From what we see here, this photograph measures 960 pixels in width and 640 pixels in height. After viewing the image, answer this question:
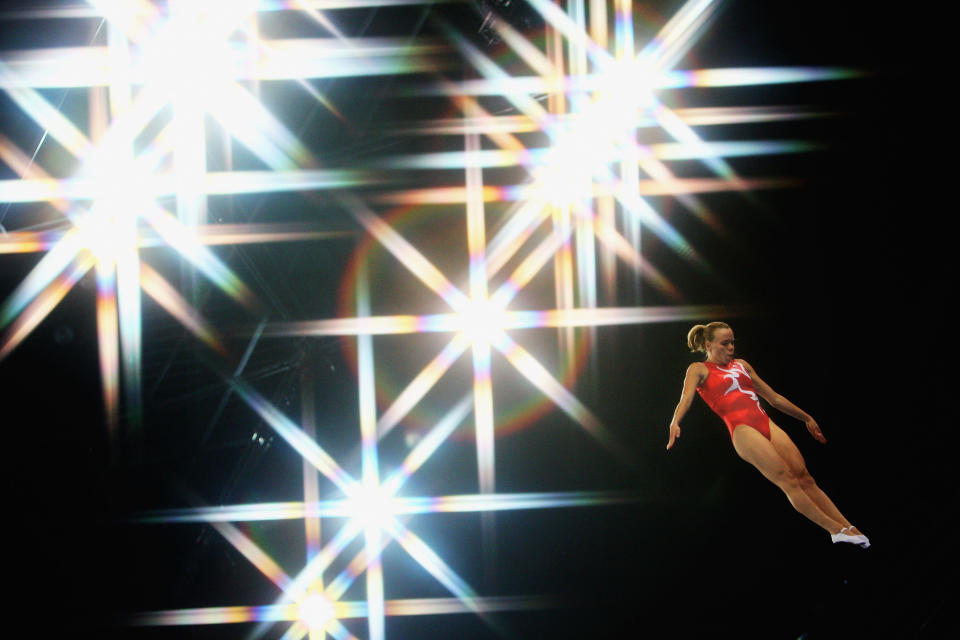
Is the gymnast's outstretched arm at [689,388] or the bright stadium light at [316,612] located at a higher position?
the gymnast's outstretched arm at [689,388]

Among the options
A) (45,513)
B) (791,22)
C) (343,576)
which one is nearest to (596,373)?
(343,576)

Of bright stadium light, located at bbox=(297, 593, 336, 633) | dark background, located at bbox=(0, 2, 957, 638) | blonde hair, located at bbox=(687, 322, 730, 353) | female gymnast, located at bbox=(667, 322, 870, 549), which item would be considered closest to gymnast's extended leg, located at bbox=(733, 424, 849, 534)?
female gymnast, located at bbox=(667, 322, 870, 549)

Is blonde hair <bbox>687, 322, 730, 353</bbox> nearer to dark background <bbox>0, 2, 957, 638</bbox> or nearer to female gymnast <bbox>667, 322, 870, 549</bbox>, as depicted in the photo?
female gymnast <bbox>667, 322, 870, 549</bbox>

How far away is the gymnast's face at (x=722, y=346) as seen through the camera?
2098mm

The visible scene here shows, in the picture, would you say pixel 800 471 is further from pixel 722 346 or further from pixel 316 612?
pixel 316 612

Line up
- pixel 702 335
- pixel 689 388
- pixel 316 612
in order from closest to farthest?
pixel 689 388 < pixel 702 335 < pixel 316 612

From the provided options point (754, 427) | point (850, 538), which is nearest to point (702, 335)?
point (754, 427)

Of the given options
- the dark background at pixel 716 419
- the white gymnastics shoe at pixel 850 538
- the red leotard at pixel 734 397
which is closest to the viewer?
the white gymnastics shoe at pixel 850 538

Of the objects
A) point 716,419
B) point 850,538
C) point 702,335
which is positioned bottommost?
point 850,538

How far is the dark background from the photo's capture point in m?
2.41

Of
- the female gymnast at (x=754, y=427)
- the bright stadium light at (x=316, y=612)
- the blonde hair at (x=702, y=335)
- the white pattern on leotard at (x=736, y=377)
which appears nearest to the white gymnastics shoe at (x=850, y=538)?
the female gymnast at (x=754, y=427)

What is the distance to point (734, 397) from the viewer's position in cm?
207

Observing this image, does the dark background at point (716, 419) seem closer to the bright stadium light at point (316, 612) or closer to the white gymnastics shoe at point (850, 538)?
the bright stadium light at point (316, 612)

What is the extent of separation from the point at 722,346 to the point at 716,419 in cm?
70
